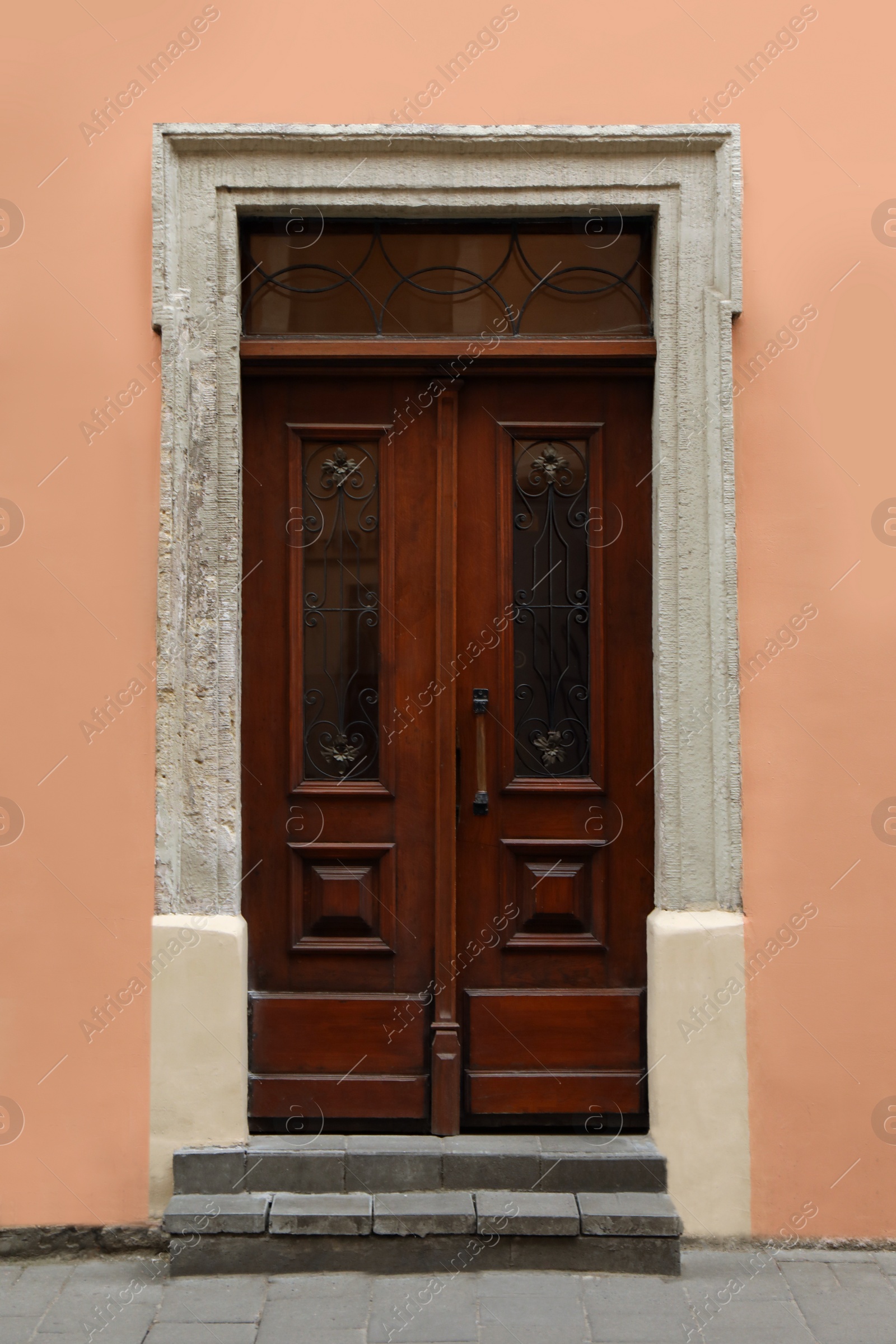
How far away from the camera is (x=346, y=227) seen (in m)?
3.71

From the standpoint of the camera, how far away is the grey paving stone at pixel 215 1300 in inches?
121

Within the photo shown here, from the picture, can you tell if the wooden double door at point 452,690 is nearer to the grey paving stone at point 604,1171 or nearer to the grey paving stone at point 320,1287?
the grey paving stone at point 604,1171

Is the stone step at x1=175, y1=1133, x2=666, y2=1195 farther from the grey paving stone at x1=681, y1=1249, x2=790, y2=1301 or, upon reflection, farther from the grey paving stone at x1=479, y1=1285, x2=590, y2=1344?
the grey paving stone at x1=479, y1=1285, x2=590, y2=1344

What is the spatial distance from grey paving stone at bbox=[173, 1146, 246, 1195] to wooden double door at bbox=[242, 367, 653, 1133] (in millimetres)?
598

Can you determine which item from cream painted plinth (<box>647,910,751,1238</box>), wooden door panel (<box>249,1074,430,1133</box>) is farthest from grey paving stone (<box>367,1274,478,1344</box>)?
cream painted plinth (<box>647,910,751,1238</box>)

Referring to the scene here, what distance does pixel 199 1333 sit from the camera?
298 cm

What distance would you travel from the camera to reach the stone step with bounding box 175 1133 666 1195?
11.3 ft

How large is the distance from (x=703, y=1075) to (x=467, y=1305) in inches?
41.9

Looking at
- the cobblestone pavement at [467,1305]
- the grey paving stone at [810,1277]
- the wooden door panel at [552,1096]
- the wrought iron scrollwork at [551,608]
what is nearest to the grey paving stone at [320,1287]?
the cobblestone pavement at [467,1305]

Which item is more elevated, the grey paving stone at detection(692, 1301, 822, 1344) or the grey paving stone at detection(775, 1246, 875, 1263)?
the grey paving stone at detection(692, 1301, 822, 1344)

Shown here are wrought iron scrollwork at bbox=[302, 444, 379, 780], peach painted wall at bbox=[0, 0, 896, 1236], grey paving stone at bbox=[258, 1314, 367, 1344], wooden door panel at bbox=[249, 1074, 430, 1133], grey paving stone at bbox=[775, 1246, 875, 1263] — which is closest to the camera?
grey paving stone at bbox=[258, 1314, 367, 1344]

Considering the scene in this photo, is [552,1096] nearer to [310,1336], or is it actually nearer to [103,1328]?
[310,1336]

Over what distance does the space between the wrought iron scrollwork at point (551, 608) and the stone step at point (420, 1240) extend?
1.49 m

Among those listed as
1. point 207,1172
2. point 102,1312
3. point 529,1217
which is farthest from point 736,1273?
point 102,1312
